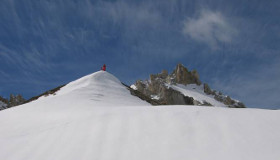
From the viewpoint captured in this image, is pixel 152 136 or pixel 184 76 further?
pixel 184 76

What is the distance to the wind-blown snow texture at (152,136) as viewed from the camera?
5082mm

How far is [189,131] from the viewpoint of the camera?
19.7 feet

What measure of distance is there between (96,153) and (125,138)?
0.92 m

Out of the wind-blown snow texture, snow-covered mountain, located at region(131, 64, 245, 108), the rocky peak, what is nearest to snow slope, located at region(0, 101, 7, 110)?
snow-covered mountain, located at region(131, 64, 245, 108)

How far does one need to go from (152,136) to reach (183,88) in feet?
272

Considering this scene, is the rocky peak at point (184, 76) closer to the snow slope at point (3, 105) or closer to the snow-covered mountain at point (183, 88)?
the snow-covered mountain at point (183, 88)

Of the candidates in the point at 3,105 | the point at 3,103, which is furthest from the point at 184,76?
the point at 3,105

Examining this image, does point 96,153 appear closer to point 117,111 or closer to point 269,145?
point 117,111

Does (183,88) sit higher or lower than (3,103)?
higher

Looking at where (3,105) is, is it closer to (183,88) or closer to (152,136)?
(183,88)

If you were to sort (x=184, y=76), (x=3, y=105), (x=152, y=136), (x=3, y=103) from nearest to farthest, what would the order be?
(x=152, y=136), (x=3, y=105), (x=3, y=103), (x=184, y=76)

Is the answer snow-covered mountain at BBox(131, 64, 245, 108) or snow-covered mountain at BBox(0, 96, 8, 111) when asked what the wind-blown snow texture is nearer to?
snow-covered mountain at BBox(131, 64, 245, 108)

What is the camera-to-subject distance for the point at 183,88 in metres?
87.0

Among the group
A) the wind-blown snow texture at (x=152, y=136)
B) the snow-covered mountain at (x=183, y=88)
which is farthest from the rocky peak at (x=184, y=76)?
the wind-blown snow texture at (x=152, y=136)
